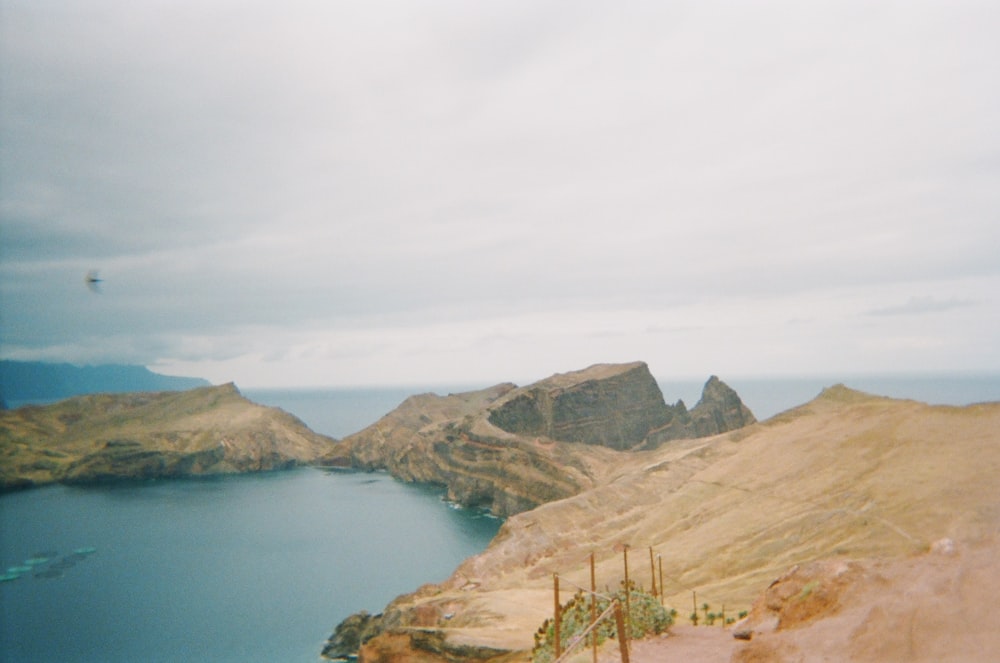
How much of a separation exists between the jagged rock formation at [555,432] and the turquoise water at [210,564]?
30.0ft

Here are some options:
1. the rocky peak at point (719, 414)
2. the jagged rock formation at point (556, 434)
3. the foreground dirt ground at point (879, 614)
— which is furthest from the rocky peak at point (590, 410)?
the foreground dirt ground at point (879, 614)

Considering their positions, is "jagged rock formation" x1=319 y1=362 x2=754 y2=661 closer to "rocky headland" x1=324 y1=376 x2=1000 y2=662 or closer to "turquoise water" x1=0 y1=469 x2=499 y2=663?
"turquoise water" x1=0 y1=469 x2=499 y2=663

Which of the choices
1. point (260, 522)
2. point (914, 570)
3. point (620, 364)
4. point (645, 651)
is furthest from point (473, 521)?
point (914, 570)

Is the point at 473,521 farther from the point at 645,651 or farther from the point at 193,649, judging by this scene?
the point at 645,651

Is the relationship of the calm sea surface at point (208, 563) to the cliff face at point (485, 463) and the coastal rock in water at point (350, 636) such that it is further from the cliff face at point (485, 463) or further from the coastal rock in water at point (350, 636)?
the cliff face at point (485, 463)

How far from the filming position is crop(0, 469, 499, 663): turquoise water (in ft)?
201

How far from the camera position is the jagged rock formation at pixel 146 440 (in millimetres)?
152500

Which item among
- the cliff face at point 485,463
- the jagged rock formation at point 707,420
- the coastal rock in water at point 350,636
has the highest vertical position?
the jagged rock formation at point 707,420

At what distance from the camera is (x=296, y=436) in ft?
632

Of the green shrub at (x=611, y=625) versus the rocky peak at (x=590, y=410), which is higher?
the rocky peak at (x=590, y=410)

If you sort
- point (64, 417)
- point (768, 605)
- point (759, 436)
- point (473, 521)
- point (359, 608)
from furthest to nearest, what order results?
point (64, 417), point (473, 521), point (759, 436), point (359, 608), point (768, 605)

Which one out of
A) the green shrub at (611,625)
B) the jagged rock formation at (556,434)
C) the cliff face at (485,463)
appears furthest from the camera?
the jagged rock formation at (556,434)

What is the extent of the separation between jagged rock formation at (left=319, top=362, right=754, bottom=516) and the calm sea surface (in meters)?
9.40

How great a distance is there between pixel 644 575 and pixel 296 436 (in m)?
169
